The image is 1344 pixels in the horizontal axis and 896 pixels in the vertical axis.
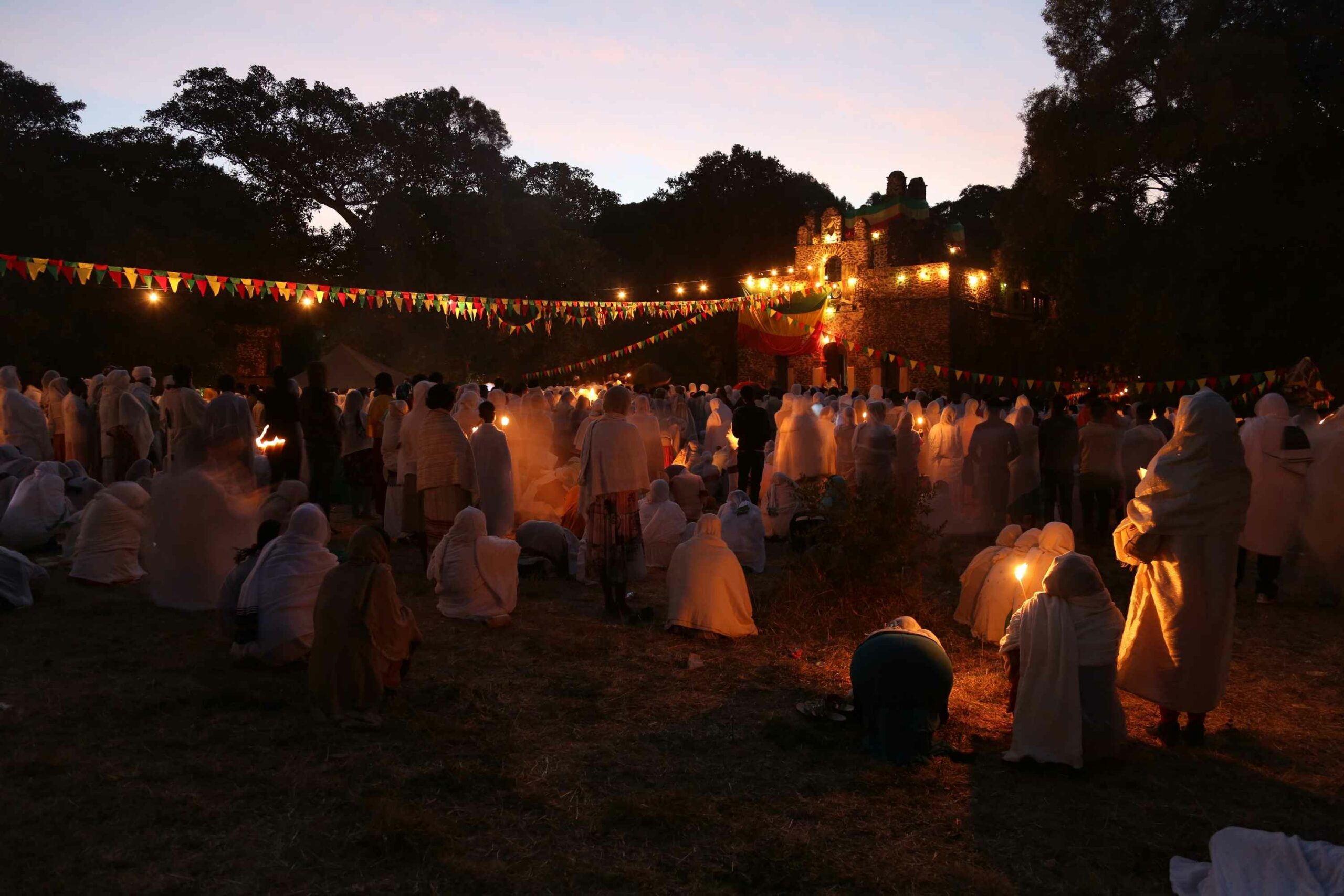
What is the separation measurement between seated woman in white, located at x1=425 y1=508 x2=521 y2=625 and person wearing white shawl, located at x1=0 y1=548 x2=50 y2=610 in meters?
2.70

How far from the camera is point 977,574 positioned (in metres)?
5.88

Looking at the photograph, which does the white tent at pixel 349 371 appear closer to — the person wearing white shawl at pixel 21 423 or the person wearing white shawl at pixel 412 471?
the person wearing white shawl at pixel 21 423

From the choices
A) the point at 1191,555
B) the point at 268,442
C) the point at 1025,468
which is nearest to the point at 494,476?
the point at 268,442

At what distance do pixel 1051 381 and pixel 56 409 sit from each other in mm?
24158

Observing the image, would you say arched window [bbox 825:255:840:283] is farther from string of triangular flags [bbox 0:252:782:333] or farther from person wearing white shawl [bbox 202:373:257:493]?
person wearing white shawl [bbox 202:373:257:493]

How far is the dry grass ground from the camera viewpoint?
3086 millimetres

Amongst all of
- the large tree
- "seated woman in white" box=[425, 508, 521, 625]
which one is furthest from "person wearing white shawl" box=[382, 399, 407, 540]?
the large tree

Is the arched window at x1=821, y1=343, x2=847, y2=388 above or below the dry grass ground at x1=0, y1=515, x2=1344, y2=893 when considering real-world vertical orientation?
above

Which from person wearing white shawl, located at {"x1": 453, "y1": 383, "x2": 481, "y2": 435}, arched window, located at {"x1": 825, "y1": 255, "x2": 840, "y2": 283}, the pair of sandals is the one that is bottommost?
the pair of sandals

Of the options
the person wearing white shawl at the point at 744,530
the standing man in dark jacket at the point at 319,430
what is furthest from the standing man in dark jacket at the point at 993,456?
the standing man in dark jacket at the point at 319,430

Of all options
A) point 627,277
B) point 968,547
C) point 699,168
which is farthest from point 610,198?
point 968,547

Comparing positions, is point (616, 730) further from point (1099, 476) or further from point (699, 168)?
point (699, 168)

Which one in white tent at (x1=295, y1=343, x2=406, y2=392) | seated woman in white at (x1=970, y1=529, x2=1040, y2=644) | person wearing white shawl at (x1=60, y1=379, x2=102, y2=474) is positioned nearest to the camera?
seated woman in white at (x1=970, y1=529, x2=1040, y2=644)

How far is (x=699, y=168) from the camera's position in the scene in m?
40.3
